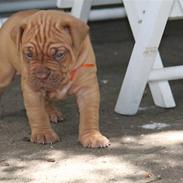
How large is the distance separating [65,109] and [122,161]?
33.0 inches

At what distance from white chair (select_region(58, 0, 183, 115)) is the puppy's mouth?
0.60 meters

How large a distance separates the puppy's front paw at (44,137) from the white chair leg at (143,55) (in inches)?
20.1

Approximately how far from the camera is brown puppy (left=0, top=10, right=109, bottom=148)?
7.91ft

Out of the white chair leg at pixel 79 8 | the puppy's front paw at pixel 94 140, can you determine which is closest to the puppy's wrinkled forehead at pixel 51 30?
the puppy's front paw at pixel 94 140

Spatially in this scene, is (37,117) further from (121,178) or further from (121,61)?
(121,61)

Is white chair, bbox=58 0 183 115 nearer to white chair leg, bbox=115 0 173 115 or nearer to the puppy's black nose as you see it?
white chair leg, bbox=115 0 173 115

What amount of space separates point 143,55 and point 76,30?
57 cm

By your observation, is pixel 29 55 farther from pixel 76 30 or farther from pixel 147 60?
pixel 147 60

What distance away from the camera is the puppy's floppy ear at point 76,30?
2.44m

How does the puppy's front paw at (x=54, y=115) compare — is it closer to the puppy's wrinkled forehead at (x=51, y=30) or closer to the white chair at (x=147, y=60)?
the white chair at (x=147, y=60)

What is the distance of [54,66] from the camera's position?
2.40m

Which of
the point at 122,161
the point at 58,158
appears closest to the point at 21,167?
A: the point at 58,158

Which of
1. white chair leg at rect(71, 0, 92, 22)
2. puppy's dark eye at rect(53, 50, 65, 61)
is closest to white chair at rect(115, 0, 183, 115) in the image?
white chair leg at rect(71, 0, 92, 22)

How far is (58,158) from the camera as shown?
243 cm
